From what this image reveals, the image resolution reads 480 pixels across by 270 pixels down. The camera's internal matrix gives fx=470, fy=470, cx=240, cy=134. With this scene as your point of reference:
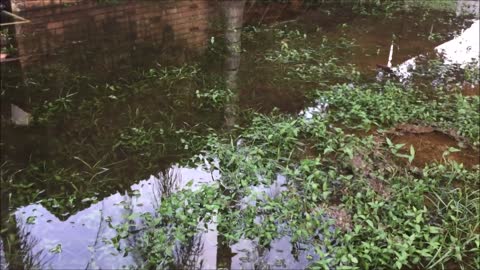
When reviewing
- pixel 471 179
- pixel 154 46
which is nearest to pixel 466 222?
pixel 471 179

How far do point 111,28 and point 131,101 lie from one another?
7.91ft

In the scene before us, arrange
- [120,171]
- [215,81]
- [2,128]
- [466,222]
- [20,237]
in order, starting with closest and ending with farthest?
1. [20,237]
2. [466,222]
3. [120,171]
4. [2,128]
5. [215,81]

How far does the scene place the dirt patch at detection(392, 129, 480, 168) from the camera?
4.27m

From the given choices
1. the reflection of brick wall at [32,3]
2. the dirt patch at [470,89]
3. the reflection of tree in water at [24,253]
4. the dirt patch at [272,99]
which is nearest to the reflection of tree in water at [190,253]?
the reflection of tree in water at [24,253]

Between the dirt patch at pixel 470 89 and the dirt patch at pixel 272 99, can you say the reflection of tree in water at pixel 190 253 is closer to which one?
the dirt patch at pixel 272 99

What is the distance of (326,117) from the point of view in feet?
15.7

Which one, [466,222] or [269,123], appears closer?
[466,222]

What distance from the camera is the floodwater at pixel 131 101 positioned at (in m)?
3.12

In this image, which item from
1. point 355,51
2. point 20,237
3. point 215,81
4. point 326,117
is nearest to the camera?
point 20,237

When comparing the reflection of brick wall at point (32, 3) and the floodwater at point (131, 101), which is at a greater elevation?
the reflection of brick wall at point (32, 3)

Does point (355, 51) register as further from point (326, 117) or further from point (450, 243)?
point (450, 243)

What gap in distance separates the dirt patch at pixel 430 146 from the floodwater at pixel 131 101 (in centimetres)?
2

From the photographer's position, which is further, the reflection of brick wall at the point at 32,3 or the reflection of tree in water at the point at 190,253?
the reflection of brick wall at the point at 32,3

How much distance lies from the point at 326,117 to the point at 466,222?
1801 millimetres
